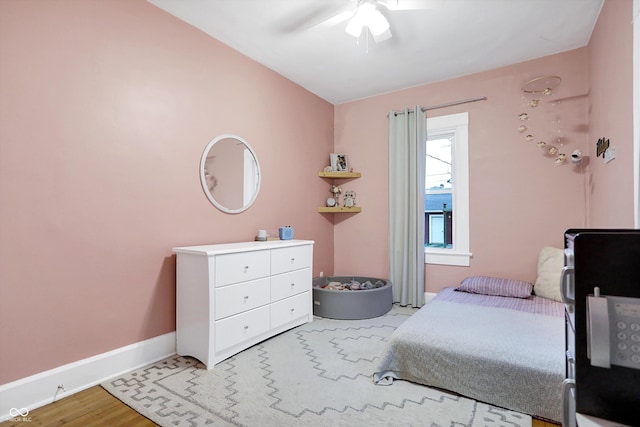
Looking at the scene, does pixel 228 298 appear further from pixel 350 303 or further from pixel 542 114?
pixel 542 114

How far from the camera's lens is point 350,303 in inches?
127

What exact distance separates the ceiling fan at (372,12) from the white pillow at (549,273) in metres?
2.37

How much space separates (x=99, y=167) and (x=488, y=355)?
2657 mm

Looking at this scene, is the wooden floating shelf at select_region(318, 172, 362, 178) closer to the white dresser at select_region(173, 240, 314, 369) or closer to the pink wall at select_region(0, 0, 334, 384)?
the pink wall at select_region(0, 0, 334, 384)

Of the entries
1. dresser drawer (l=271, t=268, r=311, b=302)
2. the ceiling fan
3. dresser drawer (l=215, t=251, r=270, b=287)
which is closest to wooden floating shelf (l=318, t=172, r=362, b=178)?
dresser drawer (l=271, t=268, r=311, b=302)

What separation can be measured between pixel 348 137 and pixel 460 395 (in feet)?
→ 10.8

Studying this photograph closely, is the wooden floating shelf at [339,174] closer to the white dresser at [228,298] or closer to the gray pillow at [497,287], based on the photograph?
the white dresser at [228,298]

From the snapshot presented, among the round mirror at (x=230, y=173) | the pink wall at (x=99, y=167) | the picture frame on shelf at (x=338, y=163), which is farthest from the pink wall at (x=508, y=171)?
the pink wall at (x=99, y=167)

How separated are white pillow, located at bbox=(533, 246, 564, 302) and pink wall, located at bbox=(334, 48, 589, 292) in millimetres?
209

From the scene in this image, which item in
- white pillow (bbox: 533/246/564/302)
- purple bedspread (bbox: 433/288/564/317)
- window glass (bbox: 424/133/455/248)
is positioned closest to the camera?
purple bedspread (bbox: 433/288/564/317)

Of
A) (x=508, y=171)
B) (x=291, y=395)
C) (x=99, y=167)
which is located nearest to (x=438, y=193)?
(x=508, y=171)

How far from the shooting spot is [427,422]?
1.61 meters

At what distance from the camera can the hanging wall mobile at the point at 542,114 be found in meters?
3.03

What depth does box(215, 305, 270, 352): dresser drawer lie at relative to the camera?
7.37 feet
